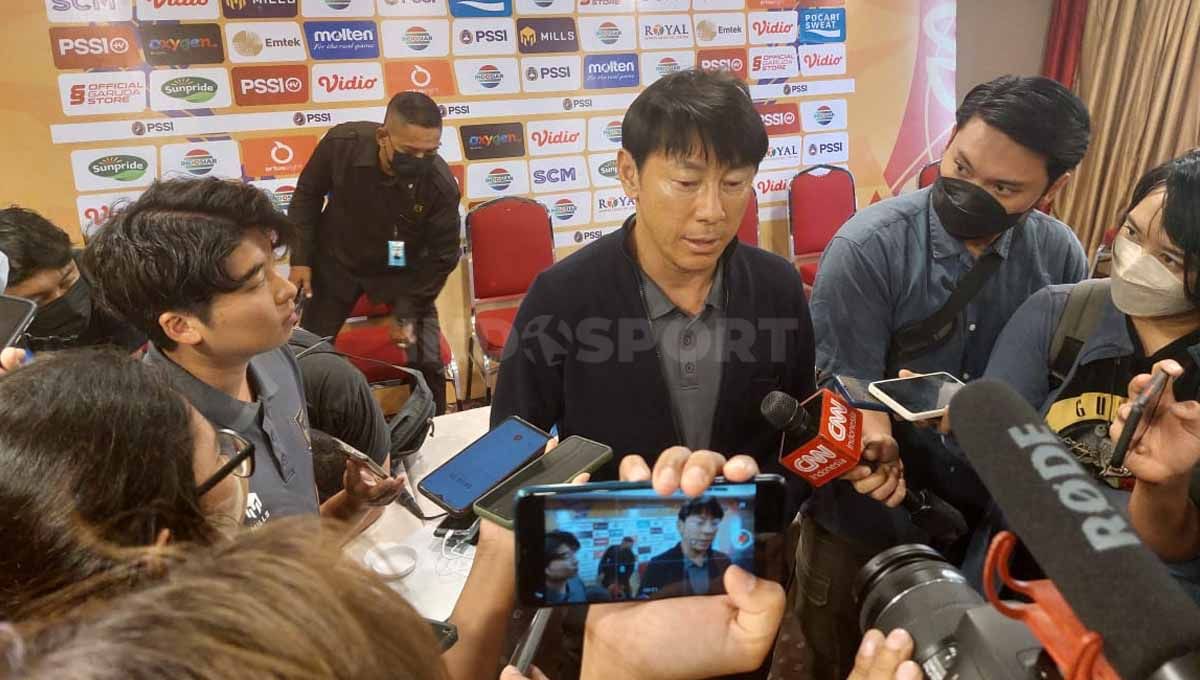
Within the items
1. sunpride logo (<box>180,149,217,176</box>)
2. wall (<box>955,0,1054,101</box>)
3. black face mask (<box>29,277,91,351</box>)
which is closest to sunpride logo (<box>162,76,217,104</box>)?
sunpride logo (<box>180,149,217,176</box>)

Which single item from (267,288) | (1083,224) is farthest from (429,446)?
(1083,224)

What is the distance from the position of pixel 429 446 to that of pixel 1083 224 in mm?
4440

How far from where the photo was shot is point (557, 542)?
2.43 ft

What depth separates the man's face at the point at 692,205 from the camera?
51.0 inches

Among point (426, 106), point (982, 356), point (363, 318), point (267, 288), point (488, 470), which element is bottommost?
point (363, 318)

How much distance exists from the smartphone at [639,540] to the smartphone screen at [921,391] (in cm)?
48

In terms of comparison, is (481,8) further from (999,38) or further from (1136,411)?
(1136,411)

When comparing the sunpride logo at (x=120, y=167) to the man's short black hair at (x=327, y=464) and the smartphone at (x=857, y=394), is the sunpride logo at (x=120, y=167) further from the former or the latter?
the smartphone at (x=857, y=394)

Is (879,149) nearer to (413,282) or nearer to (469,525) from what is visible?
(413,282)

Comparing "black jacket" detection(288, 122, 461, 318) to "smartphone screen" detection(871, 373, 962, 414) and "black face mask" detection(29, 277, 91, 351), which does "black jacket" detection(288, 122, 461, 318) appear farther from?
"smartphone screen" detection(871, 373, 962, 414)

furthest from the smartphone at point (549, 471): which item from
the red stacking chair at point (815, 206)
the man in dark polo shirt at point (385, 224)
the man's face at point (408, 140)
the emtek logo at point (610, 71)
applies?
the red stacking chair at point (815, 206)

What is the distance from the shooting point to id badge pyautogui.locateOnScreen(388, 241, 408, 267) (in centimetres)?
329

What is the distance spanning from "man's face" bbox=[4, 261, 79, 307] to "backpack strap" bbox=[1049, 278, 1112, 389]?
7.84ft

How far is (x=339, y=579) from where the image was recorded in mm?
446
